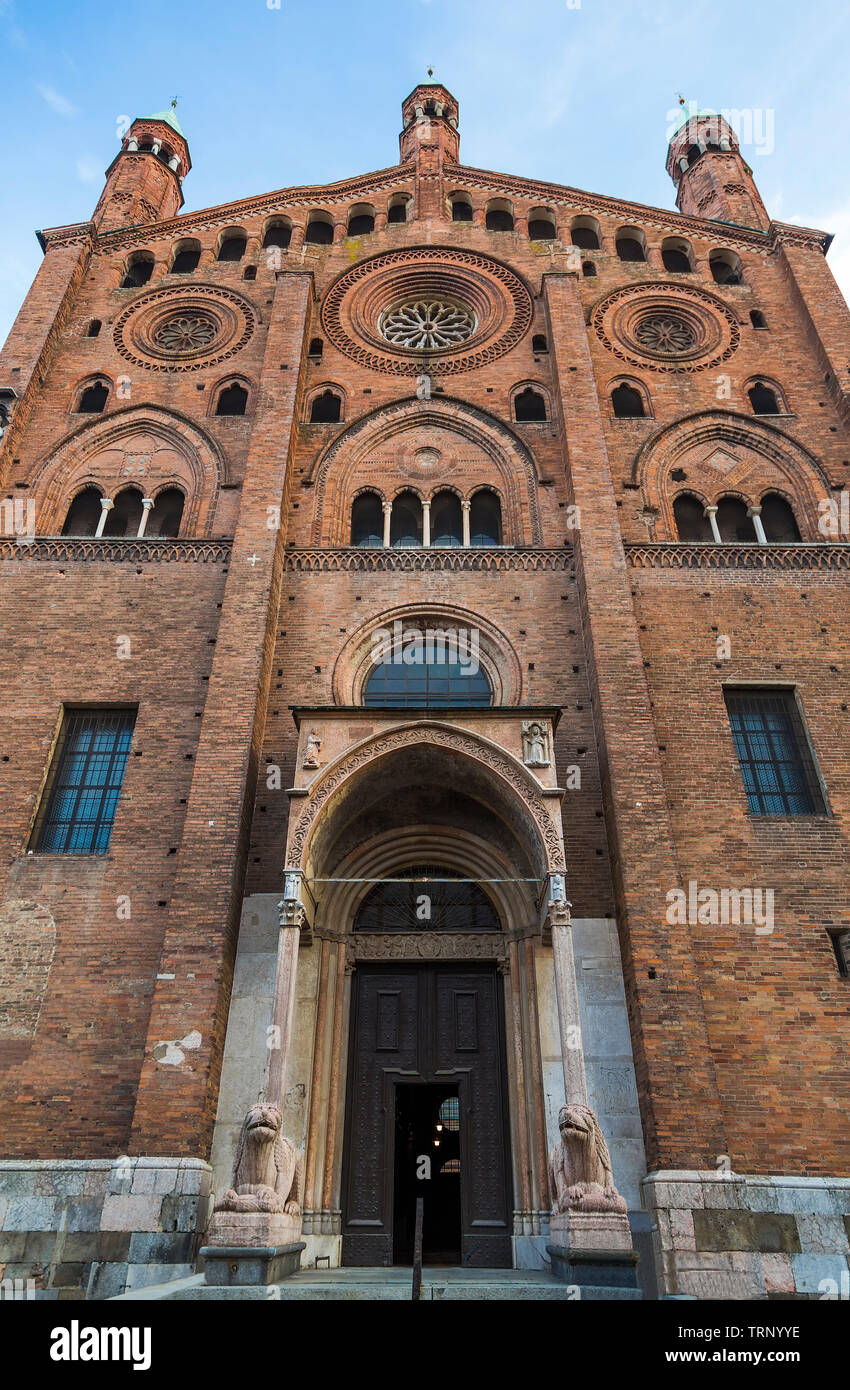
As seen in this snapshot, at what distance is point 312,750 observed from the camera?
437 inches

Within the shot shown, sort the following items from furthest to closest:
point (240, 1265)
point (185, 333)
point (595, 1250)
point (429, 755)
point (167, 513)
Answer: point (185, 333) → point (167, 513) → point (429, 755) → point (595, 1250) → point (240, 1265)

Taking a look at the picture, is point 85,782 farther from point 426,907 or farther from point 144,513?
point 144,513

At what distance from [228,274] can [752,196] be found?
43.0 feet

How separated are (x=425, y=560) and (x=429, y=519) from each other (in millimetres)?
1302

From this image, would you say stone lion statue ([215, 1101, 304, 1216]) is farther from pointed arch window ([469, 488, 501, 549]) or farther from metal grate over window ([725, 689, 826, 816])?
pointed arch window ([469, 488, 501, 549])

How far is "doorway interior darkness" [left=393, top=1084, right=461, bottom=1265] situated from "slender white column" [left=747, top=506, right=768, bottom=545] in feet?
34.3

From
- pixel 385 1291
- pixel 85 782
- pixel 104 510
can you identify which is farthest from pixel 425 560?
pixel 385 1291

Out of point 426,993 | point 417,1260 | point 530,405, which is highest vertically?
point 530,405

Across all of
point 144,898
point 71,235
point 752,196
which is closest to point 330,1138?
point 144,898

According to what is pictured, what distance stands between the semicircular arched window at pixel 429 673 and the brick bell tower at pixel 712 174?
14.0 metres

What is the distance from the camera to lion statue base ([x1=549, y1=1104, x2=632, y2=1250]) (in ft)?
26.4

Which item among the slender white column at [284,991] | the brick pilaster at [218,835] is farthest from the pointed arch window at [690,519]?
the slender white column at [284,991]

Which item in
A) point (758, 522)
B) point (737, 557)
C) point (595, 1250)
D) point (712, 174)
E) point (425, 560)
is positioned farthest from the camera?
point (712, 174)

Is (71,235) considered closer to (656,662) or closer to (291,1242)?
(656,662)
